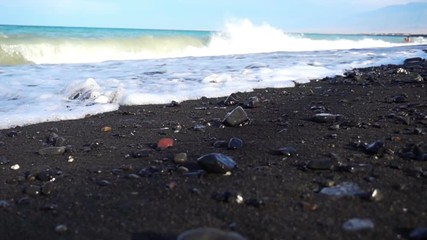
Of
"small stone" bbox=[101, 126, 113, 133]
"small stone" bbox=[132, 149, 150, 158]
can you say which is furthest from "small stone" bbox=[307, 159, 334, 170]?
"small stone" bbox=[101, 126, 113, 133]

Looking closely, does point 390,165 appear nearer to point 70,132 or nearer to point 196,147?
point 196,147

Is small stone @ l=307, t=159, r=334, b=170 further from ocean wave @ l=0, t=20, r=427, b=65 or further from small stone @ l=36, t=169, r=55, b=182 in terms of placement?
ocean wave @ l=0, t=20, r=427, b=65

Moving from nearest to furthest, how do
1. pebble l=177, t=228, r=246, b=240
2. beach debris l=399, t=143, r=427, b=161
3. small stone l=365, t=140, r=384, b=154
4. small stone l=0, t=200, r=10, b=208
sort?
pebble l=177, t=228, r=246, b=240 < small stone l=0, t=200, r=10, b=208 < beach debris l=399, t=143, r=427, b=161 < small stone l=365, t=140, r=384, b=154

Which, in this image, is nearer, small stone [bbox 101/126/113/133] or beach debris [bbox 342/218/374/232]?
beach debris [bbox 342/218/374/232]

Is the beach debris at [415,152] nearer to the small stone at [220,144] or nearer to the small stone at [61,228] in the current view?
the small stone at [220,144]

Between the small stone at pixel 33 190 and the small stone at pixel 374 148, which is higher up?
the small stone at pixel 374 148

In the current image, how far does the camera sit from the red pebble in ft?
8.97

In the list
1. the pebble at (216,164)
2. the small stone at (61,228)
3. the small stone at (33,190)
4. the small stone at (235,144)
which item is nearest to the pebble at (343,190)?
the pebble at (216,164)

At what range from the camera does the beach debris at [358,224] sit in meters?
1.43

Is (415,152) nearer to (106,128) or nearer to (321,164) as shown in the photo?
(321,164)

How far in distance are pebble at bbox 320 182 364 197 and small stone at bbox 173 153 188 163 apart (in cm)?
87

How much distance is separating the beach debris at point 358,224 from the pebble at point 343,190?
0.80ft

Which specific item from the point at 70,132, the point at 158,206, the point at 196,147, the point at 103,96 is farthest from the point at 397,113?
the point at 103,96

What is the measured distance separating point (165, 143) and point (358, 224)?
62.6 inches
